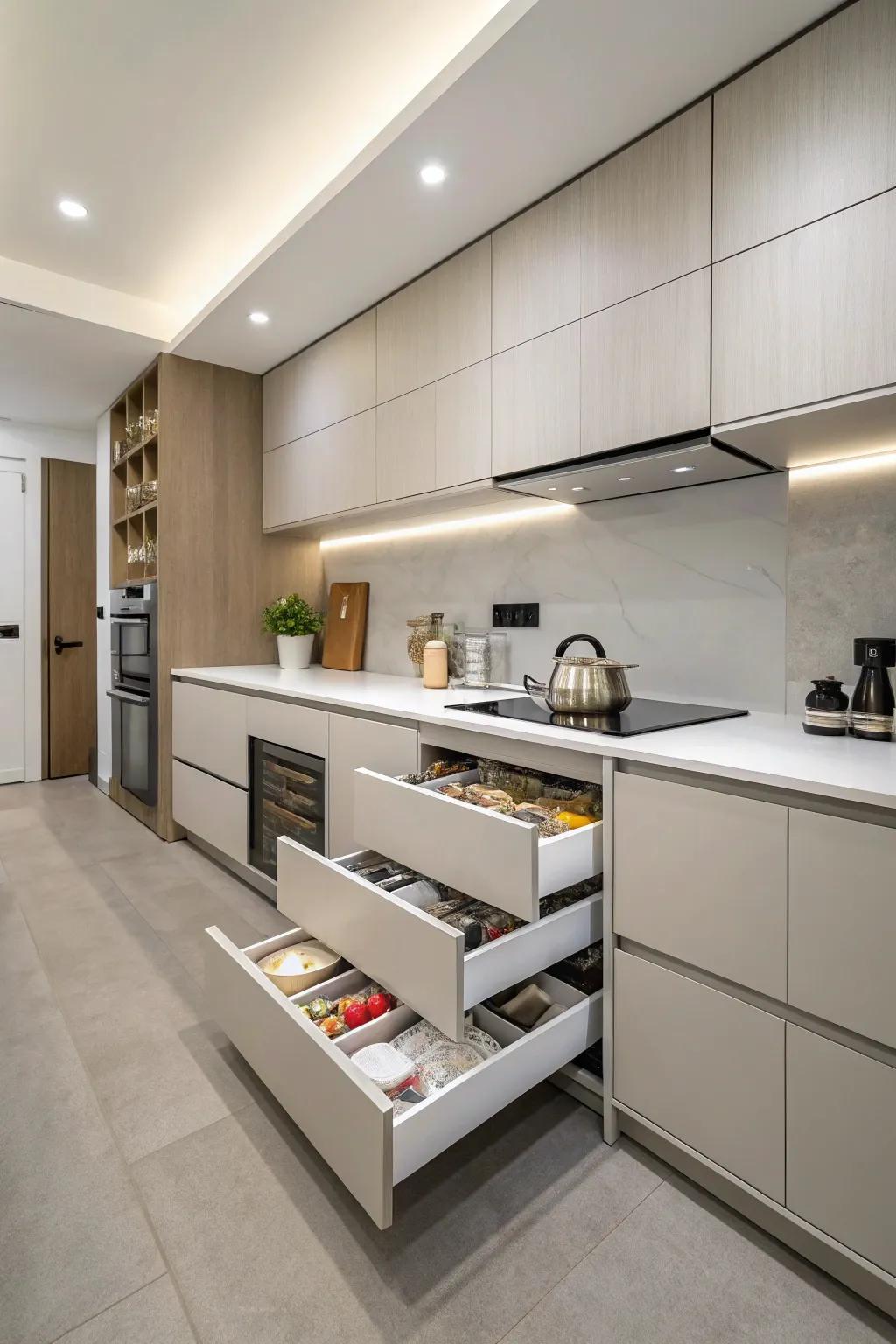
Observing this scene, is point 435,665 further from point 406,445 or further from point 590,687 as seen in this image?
point 590,687

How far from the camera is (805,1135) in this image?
1.09 metres

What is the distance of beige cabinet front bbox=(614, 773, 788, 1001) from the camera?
1.11 m

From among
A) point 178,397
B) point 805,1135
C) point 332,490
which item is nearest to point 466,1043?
point 805,1135

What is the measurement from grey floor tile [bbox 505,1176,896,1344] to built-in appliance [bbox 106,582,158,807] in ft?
9.07

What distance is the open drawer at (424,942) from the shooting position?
3.93 feet

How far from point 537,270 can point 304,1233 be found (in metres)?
2.29

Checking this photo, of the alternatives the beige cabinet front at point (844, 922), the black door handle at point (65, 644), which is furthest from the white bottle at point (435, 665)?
the black door handle at point (65, 644)

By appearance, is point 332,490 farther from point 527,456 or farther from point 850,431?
point 850,431

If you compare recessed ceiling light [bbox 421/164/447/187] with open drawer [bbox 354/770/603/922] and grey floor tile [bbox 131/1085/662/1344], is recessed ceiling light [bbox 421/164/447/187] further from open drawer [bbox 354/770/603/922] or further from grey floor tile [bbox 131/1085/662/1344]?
grey floor tile [bbox 131/1085/662/1344]

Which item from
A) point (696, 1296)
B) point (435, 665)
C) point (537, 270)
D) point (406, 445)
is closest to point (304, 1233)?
point (696, 1296)

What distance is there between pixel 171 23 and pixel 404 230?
74 centimetres

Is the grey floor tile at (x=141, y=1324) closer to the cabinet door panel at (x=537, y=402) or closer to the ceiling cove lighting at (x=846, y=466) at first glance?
the cabinet door panel at (x=537, y=402)

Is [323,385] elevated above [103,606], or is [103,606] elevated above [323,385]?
[323,385]

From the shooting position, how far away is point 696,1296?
1.08 m
